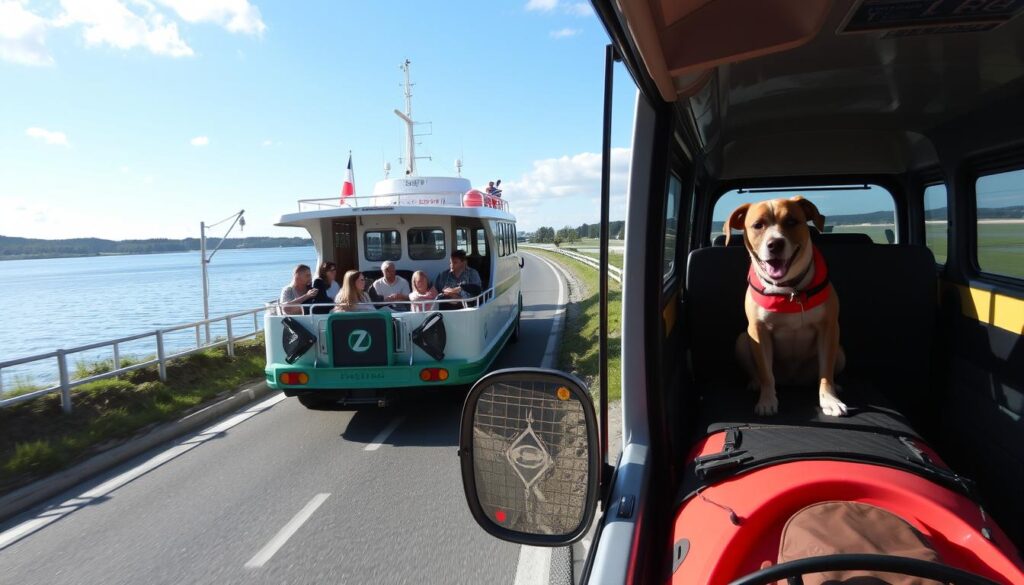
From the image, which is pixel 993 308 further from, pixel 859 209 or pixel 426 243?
pixel 426 243

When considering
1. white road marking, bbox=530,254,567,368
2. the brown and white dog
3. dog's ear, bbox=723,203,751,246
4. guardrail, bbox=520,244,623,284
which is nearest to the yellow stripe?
the brown and white dog

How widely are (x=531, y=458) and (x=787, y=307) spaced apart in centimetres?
A: 168

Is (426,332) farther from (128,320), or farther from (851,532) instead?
(128,320)

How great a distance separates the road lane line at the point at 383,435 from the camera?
22.8 feet

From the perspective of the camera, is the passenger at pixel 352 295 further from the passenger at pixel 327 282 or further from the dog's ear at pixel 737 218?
the dog's ear at pixel 737 218

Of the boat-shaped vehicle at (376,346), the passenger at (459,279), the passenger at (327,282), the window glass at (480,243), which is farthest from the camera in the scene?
the window glass at (480,243)

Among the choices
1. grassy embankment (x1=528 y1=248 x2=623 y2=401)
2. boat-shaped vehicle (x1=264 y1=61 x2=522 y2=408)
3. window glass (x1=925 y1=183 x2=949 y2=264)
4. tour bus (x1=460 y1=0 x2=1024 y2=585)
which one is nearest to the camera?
tour bus (x1=460 y1=0 x2=1024 y2=585)

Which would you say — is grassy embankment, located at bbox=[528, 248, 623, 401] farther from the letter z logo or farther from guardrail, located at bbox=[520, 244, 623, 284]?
the letter z logo

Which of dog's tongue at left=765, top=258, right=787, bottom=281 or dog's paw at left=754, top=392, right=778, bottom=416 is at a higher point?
dog's tongue at left=765, top=258, right=787, bottom=281

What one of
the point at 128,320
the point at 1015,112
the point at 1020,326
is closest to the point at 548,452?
the point at 1020,326

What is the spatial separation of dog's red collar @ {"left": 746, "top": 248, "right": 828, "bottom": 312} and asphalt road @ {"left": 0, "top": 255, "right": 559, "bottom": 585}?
94.4 inches

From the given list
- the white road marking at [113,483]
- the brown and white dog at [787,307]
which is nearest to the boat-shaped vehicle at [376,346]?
the white road marking at [113,483]

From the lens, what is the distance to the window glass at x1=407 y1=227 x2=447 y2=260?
37.7 ft

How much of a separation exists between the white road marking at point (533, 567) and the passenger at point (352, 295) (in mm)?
4459
